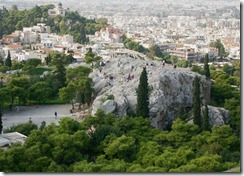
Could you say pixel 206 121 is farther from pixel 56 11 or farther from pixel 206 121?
pixel 56 11

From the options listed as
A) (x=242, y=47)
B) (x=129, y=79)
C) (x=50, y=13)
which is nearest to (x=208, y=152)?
(x=242, y=47)

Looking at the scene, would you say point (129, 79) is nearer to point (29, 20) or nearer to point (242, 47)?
point (242, 47)

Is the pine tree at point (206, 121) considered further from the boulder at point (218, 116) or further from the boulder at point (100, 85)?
the boulder at point (100, 85)

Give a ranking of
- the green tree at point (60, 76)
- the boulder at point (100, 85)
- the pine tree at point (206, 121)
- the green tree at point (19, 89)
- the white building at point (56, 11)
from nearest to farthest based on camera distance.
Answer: the pine tree at point (206, 121) < the green tree at point (19, 89) < the boulder at point (100, 85) < the green tree at point (60, 76) < the white building at point (56, 11)

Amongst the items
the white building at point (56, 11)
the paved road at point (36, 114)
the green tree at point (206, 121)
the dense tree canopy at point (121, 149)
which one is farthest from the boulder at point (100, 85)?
the white building at point (56, 11)

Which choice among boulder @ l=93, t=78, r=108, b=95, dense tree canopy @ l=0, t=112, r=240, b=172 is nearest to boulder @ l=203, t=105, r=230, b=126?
dense tree canopy @ l=0, t=112, r=240, b=172

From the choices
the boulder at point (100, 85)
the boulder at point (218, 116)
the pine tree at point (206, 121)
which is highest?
the boulder at point (100, 85)
